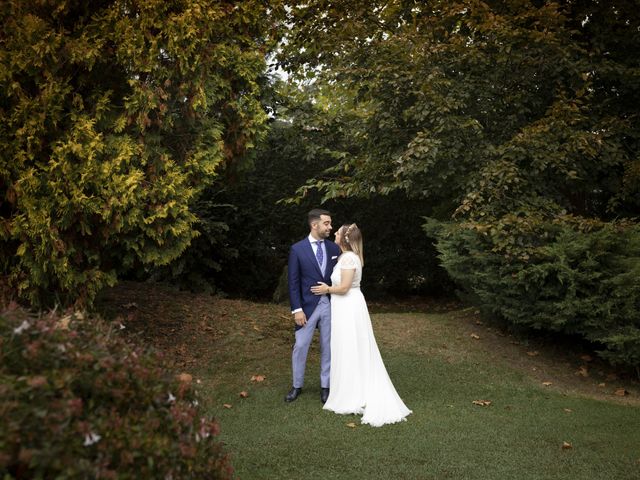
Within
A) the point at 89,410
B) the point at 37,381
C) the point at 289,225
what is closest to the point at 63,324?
the point at 89,410

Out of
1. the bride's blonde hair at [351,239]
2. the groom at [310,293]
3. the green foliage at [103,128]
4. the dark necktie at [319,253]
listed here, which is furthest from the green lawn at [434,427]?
the green foliage at [103,128]

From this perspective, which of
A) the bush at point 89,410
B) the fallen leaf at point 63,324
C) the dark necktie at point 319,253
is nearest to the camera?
the bush at point 89,410

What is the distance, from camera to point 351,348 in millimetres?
7180

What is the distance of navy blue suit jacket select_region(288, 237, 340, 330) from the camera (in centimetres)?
746

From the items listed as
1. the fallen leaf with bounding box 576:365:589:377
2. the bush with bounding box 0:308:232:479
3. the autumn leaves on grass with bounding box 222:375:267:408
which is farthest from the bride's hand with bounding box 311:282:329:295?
the fallen leaf with bounding box 576:365:589:377

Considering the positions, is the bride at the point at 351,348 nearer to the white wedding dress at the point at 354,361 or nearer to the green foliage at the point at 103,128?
the white wedding dress at the point at 354,361

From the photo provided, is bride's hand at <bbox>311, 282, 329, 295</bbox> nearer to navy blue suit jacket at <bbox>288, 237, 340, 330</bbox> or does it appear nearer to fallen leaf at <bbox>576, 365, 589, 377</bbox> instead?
navy blue suit jacket at <bbox>288, 237, 340, 330</bbox>

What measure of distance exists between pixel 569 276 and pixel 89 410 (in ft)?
24.8

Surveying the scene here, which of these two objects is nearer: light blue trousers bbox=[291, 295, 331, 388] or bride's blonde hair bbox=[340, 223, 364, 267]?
bride's blonde hair bbox=[340, 223, 364, 267]

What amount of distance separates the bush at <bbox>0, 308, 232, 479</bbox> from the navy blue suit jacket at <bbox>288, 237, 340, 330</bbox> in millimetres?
4149

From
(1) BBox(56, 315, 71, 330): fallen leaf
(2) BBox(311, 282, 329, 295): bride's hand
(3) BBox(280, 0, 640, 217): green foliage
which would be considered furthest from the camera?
(3) BBox(280, 0, 640, 217): green foliage

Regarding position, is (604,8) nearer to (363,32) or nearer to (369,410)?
(363,32)

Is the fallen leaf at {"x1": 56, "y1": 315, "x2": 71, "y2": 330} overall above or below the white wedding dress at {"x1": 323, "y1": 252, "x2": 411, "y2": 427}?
above

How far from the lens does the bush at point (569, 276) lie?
865 centimetres
